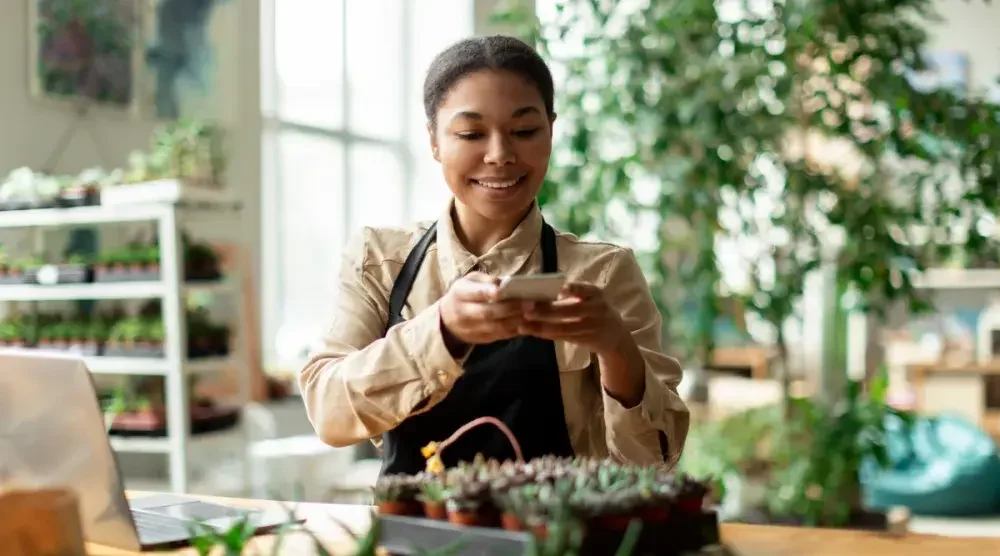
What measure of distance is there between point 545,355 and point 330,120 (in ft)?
17.8

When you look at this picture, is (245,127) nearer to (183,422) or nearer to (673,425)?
(183,422)

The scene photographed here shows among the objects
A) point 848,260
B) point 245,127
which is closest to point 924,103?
point 848,260

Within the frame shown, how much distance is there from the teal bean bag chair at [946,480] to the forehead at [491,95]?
4.94 metres

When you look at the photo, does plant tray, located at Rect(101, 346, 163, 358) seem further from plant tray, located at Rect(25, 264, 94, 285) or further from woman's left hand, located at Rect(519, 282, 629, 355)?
woman's left hand, located at Rect(519, 282, 629, 355)

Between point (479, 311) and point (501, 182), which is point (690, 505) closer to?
point (479, 311)

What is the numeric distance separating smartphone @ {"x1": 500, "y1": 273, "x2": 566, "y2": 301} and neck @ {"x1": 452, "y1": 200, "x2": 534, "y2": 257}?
0.48 m

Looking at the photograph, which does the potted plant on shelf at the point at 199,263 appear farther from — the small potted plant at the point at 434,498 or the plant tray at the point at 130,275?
the small potted plant at the point at 434,498

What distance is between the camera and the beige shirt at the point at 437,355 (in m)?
1.51

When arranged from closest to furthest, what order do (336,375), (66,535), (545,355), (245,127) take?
(66,535) → (336,375) → (545,355) → (245,127)

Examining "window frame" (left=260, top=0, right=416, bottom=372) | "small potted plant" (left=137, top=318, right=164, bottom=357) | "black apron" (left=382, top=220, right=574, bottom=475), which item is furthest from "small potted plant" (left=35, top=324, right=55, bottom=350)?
"black apron" (left=382, top=220, right=574, bottom=475)

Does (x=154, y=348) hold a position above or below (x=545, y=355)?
below

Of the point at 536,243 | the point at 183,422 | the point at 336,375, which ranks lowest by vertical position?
the point at 183,422

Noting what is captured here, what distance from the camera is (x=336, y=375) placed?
1604 mm

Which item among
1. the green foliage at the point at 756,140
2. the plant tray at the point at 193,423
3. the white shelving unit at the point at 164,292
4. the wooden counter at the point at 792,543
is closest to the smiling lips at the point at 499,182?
the wooden counter at the point at 792,543
